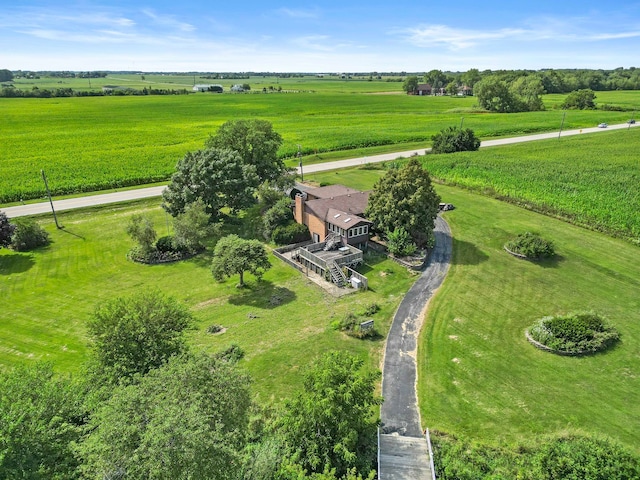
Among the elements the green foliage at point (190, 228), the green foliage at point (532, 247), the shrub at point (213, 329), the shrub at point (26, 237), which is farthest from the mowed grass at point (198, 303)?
the green foliage at point (532, 247)

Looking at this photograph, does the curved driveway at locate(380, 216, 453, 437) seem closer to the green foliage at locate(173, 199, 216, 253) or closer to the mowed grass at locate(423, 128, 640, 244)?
the mowed grass at locate(423, 128, 640, 244)

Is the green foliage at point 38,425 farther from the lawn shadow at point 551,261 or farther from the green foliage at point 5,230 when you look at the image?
the lawn shadow at point 551,261

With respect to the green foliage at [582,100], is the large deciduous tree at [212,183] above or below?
below

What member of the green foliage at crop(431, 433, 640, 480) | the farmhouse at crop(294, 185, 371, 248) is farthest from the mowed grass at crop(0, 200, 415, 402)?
the green foliage at crop(431, 433, 640, 480)

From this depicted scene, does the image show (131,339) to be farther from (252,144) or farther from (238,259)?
(252,144)

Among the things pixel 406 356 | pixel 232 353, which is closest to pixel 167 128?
pixel 232 353

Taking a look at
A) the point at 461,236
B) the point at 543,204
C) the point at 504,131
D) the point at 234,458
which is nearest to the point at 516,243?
the point at 461,236
